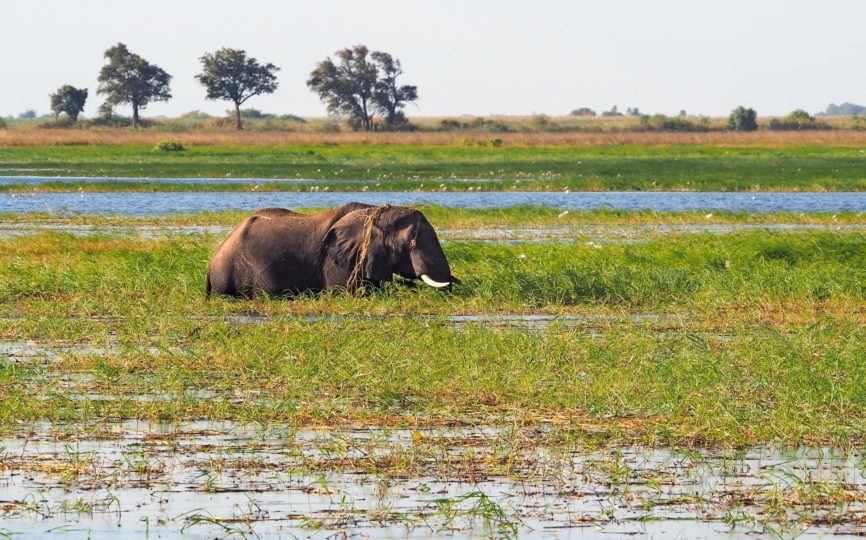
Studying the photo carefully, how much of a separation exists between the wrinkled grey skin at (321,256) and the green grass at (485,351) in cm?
31

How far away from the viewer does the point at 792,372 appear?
958cm

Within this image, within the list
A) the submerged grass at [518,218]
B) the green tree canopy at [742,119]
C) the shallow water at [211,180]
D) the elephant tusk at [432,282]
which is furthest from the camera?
the green tree canopy at [742,119]

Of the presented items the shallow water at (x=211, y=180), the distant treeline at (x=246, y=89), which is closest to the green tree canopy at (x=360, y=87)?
the distant treeline at (x=246, y=89)

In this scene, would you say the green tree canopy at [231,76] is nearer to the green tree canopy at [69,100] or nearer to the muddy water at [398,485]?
the green tree canopy at [69,100]

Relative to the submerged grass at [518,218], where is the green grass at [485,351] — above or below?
above

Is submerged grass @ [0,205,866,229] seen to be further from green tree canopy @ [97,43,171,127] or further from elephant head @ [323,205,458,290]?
green tree canopy @ [97,43,171,127]

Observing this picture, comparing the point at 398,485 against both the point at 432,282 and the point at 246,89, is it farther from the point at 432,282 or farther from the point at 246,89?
Result: the point at 246,89

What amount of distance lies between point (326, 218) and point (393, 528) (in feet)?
30.1

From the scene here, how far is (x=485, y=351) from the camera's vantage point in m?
10.6

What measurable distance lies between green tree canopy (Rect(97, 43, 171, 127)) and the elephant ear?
90.5 meters

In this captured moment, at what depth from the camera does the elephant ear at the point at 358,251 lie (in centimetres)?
1487

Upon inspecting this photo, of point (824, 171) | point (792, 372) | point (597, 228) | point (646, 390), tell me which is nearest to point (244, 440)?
point (646, 390)

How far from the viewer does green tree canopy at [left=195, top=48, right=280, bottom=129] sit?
347ft

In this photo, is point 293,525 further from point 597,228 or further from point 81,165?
point 81,165
